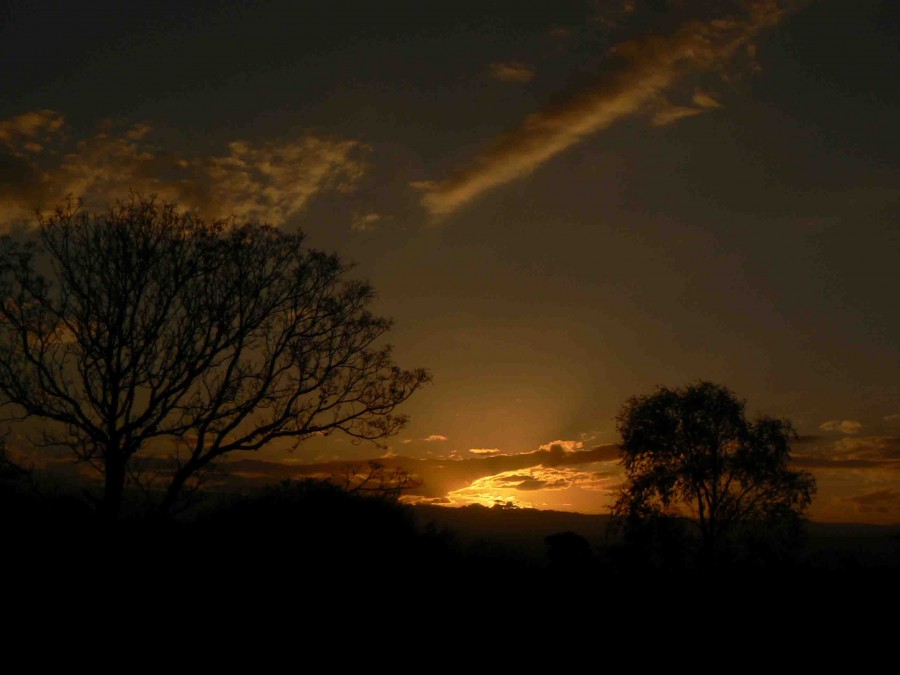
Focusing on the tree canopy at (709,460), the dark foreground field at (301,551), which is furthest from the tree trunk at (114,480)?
the tree canopy at (709,460)

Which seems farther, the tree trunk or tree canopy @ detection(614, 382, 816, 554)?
tree canopy @ detection(614, 382, 816, 554)

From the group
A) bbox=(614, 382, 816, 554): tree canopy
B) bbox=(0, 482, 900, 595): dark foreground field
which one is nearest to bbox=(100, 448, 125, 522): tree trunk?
bbox=(0, 482, 900, 595): dark foreground field

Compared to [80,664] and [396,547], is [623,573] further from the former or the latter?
[80,664]

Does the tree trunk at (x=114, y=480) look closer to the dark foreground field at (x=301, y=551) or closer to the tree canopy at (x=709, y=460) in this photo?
the dark foreground field at (x=301, y=551)

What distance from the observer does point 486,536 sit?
25266 mm

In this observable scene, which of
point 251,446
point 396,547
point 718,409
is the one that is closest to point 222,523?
point 396,547

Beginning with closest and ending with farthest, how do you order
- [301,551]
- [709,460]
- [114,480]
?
[301,551], [114,480], [709,460]

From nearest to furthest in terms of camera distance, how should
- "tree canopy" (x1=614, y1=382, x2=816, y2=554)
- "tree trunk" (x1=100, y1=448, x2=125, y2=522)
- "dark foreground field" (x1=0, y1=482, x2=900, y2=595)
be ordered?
1. "dark foreground field" (x1=0, y1=482, x2=900, y2=595)
2. "tree trunk" (x1=100, y1=448, x2=125, y2=522)
3. "tree canopy" (x1=614, y1=382, x2=816, y2=554)

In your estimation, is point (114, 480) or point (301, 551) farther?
point (114, 480)

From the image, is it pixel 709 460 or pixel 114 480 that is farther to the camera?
pixel 709 460

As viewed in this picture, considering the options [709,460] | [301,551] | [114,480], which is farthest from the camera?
[709,460]

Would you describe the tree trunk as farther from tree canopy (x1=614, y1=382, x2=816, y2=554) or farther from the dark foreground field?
tree canopy (x1=614, y1=382, x2=816, y2=554)

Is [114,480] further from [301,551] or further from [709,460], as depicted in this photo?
[709,460]

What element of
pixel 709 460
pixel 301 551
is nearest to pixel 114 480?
pixel 301 551
